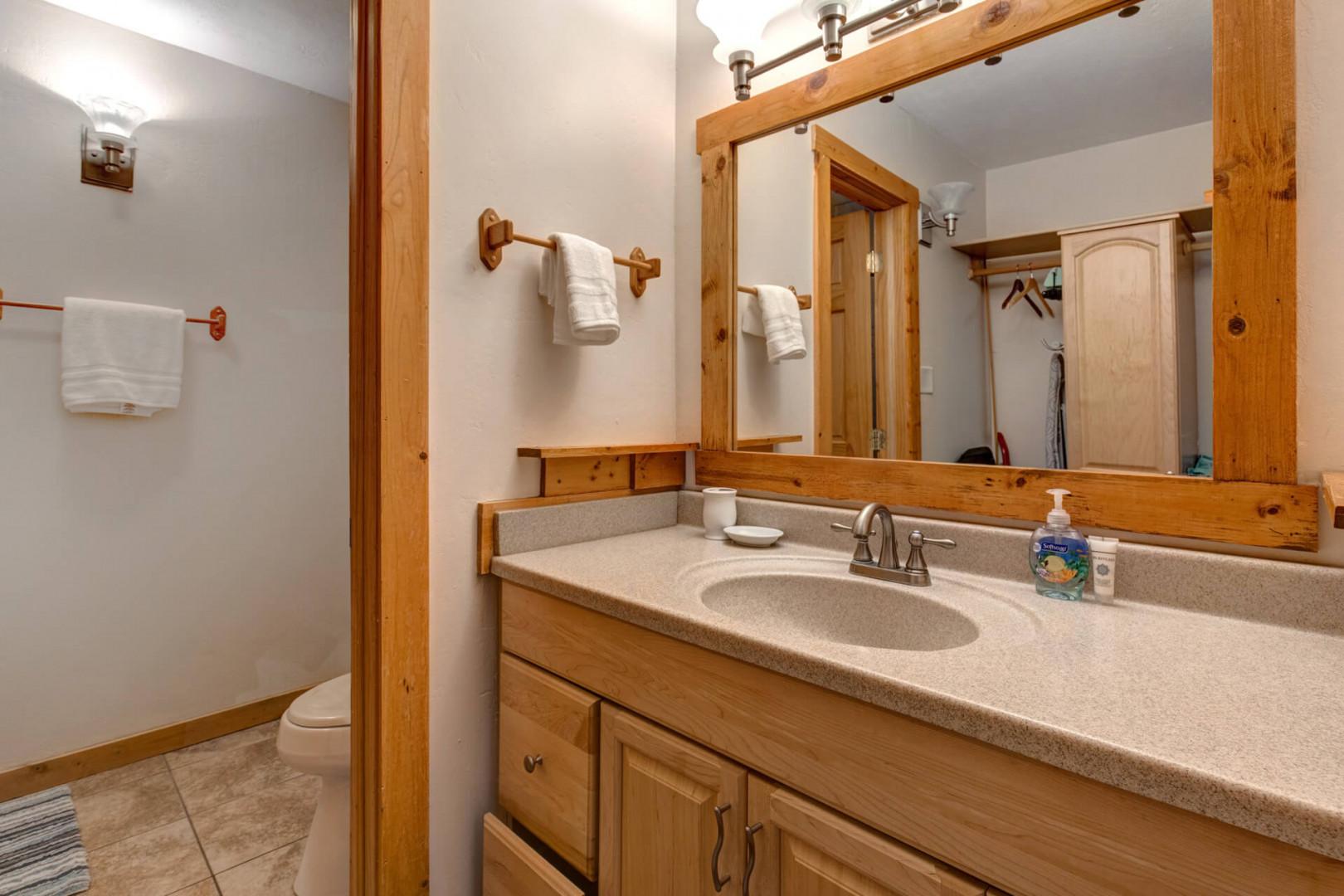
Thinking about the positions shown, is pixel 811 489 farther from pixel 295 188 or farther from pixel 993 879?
pixel 295 188

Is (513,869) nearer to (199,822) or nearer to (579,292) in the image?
(579,292)

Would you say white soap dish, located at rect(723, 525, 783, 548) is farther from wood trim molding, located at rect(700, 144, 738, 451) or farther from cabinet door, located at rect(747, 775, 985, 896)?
cabinet door, located at rect(747, 775, 985, 896)

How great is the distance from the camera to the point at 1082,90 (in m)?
1.05

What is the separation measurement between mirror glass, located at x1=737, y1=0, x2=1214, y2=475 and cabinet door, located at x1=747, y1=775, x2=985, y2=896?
69 cm

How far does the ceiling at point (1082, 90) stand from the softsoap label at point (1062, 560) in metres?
0.65

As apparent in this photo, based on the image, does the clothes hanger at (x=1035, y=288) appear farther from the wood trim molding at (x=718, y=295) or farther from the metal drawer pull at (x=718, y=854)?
the metal drawer pull at (x=718, y=854)

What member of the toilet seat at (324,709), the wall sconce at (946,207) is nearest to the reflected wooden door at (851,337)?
the wall sconce at (946,207)

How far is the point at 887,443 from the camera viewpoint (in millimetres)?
1285

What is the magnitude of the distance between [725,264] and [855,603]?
848mm

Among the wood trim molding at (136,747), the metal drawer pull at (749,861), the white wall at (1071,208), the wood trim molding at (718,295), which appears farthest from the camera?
the wood trim molding at (136,747)

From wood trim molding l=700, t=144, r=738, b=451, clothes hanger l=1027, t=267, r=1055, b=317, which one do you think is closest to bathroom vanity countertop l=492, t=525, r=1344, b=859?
clothes hanger l=1027, t=267, r=1055, b=317

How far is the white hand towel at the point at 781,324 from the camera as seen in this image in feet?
4.80

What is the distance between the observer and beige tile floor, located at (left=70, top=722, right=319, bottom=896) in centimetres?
150

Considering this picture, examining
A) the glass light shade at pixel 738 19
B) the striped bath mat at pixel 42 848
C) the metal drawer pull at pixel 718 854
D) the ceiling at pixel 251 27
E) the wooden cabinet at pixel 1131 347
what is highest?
the ceiling at pixel 251 27
